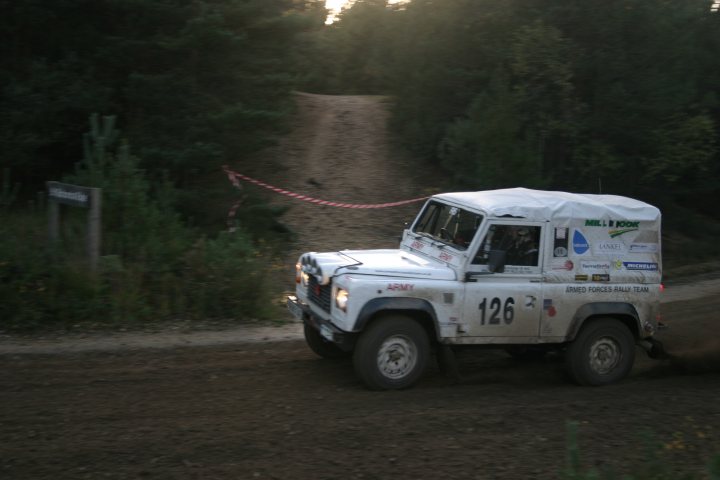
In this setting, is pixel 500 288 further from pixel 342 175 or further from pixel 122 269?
pixel 342 175

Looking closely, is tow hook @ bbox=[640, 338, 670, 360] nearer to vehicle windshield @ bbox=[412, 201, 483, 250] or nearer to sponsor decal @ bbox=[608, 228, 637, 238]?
sponsor decal @ bbox=[608, 228, 637, 238]

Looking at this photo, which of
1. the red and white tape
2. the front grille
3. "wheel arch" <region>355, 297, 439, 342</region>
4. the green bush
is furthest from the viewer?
the red and white tape

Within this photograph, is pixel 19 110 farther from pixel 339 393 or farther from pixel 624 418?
pixel 624 418

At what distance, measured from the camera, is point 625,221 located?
27.7 ft

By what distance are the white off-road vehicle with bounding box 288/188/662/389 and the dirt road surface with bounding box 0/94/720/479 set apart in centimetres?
44

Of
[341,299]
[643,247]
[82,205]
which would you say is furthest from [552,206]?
[82,205]

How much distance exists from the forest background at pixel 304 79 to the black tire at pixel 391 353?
15.5ft

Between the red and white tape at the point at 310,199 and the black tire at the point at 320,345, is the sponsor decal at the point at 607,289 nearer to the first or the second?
the black tire at the point at 320,345

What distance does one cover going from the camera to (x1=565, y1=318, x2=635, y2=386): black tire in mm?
8406

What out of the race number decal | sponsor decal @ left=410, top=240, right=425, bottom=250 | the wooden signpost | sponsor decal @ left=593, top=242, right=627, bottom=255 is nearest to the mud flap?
the race number decal

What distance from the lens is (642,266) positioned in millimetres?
8500

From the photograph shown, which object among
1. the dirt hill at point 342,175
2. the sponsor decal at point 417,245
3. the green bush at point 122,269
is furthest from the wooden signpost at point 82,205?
the dirt hill at point 342,175

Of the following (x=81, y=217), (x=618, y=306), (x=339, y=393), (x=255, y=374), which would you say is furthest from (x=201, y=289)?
(x=618, y=306)

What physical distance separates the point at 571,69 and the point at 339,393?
45.8ft
